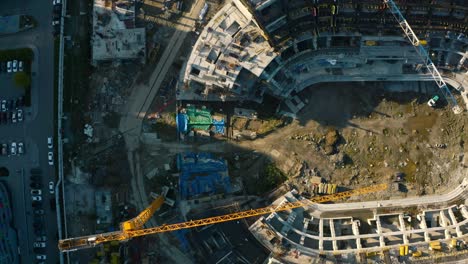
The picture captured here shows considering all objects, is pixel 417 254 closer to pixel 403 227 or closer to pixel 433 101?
pixel 403 227

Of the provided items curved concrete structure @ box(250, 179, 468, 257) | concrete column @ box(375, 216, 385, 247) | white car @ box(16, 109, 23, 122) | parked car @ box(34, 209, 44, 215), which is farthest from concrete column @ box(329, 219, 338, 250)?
white car @ box(16, 109, 23, 122)

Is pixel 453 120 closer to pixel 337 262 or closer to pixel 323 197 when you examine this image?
pixel 323 197

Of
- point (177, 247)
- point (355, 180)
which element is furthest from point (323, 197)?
point (177, 247)

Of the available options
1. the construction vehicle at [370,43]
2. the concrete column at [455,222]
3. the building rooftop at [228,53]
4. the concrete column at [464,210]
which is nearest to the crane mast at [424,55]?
the construction vehicle at [370,43]

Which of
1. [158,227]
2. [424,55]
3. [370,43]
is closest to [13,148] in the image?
[158,227]

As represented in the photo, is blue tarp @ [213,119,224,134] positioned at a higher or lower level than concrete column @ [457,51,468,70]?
lower

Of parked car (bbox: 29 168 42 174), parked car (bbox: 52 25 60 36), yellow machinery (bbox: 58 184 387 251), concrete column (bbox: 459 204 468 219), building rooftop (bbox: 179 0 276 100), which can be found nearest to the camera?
yellow machinery (bbox: 58 184 387 251)

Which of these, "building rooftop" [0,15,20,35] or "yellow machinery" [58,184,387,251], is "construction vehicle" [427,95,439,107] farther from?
"building rooftop" [0,15,20,35]
